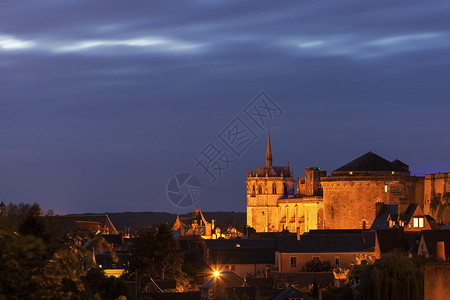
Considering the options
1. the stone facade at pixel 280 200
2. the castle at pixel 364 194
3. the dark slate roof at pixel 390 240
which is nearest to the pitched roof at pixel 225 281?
the dark slate roof at pixel 390 240

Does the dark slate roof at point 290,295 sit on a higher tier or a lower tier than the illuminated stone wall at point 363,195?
lower

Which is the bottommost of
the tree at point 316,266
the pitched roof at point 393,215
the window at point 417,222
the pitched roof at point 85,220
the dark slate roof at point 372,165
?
the tree at point 316,266

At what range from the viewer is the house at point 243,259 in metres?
88.5

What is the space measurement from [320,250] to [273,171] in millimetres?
88581

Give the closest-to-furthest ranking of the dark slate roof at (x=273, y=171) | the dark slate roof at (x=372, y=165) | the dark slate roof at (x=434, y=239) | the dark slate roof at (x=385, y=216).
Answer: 1. the dark slate roof at (x=434, y=239)
2. the dark slate roof at (x=385, y=216)
3. the dark slate roof at (x=372, y=165)
4. the dark slate roof at (x=273, y=171)

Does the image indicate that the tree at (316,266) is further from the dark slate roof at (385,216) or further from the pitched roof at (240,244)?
the dark slate roof at (385,216)

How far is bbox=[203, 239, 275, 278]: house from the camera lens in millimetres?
88463

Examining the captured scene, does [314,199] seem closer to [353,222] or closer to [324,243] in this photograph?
[353,222]

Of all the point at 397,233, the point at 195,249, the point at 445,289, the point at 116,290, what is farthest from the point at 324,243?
the point at 445,289

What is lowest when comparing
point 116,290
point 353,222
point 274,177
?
point 116,290

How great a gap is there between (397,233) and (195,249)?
3336 cm

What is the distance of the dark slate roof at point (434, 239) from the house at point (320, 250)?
12598mm

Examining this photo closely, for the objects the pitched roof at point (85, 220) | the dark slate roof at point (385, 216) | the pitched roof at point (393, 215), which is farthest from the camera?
the pitched roof at point (85, 220)

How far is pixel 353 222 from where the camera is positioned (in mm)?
118188
